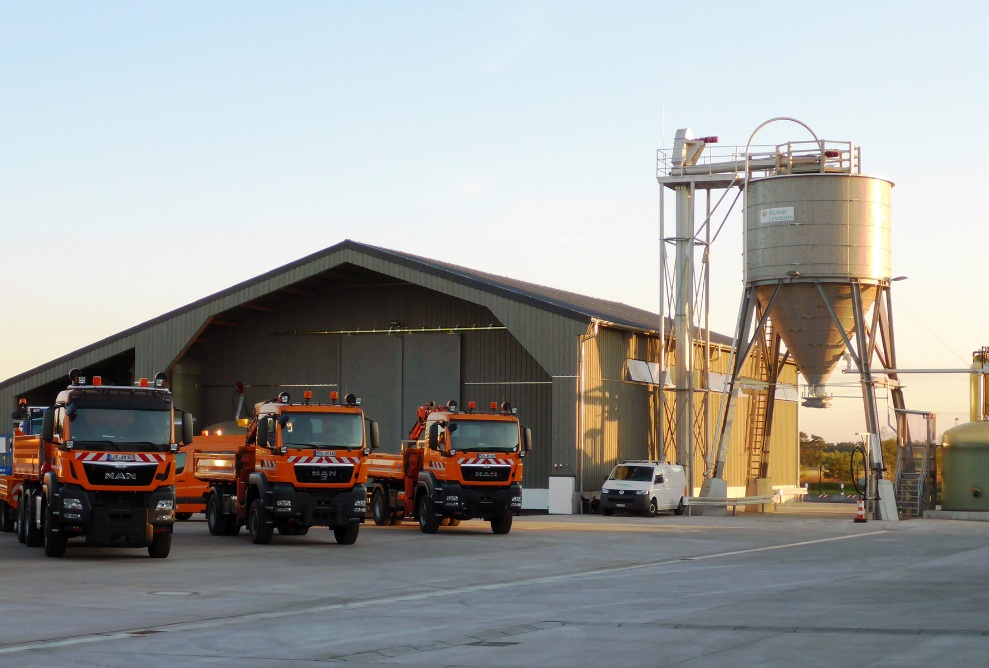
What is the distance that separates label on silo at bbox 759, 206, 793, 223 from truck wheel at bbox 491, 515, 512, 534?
15399 mm

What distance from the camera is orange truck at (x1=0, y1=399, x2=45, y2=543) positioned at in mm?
26094

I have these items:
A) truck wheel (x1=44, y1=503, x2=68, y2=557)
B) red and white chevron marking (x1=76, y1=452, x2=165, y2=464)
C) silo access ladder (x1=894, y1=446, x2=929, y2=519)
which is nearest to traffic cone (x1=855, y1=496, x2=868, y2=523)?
silo access ladder (x1=894, y1=446, x2=929, y2=519)

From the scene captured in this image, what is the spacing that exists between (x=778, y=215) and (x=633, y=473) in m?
9.21

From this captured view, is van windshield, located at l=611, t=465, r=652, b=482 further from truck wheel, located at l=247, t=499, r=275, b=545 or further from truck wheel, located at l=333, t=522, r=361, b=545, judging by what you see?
truck wheel, located at l=247, t=499, r=275, b=545

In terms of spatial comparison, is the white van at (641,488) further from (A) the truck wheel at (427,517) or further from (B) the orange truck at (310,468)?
(B) the orange truck at (310,468)

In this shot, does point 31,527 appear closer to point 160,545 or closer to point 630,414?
point 160,545

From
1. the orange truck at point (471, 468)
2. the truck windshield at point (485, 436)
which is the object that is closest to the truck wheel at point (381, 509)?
the orange truck at point (471, 468)

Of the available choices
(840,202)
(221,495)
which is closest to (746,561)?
(221,495)

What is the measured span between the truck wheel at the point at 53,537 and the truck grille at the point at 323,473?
15.8 ft

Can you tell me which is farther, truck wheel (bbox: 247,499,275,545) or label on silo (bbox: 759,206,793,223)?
label on silo (bbox: 759,206,793,223)

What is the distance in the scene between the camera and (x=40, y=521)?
23656mm

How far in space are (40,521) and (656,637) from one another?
14.8 metres

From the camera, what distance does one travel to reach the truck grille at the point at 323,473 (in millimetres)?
25500

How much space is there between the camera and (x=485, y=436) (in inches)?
1170
